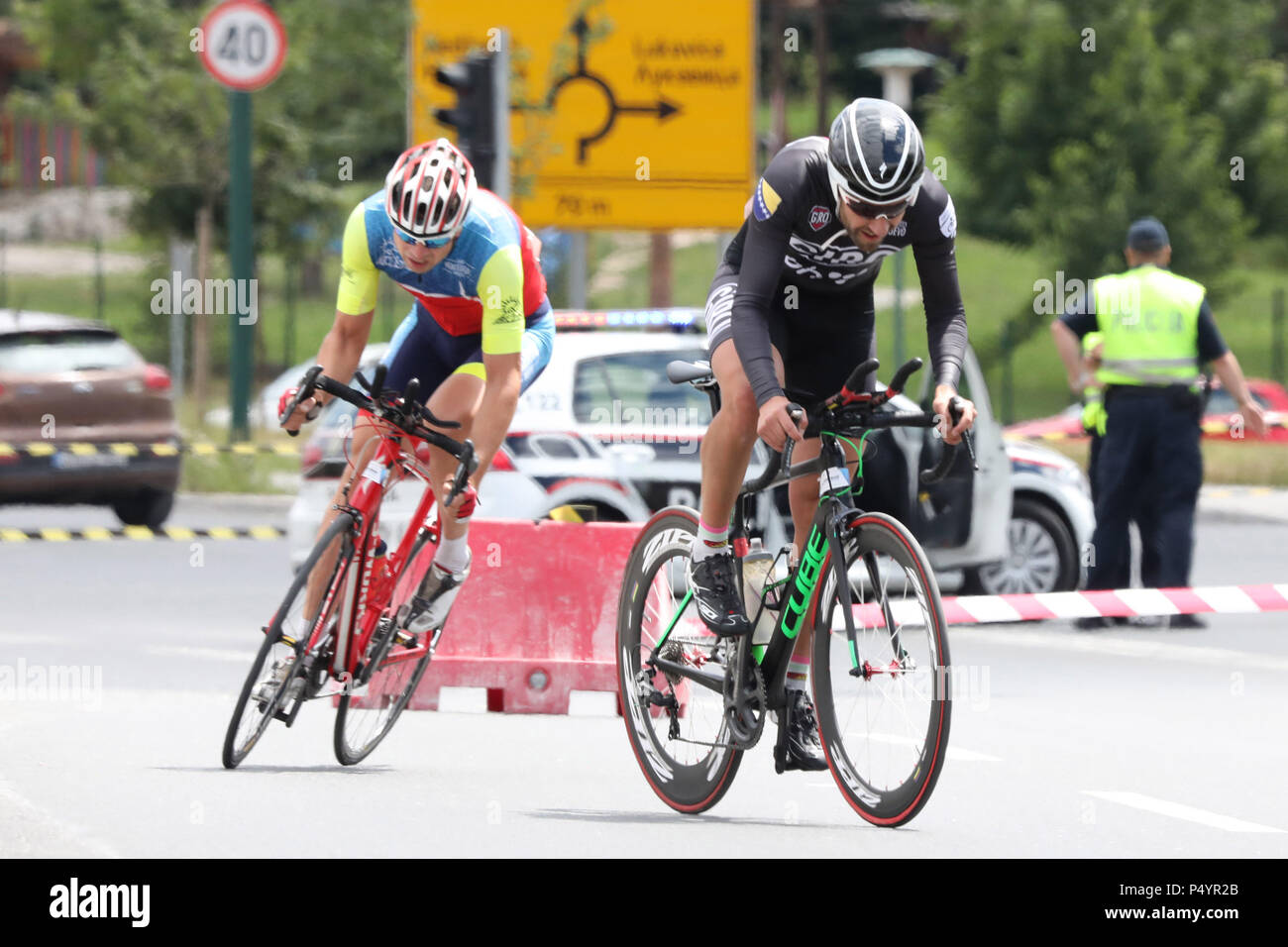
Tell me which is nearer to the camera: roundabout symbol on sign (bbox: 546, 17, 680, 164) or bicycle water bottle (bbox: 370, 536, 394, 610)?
bicycle water bottle (bbox: 370, 536, 394, 610)

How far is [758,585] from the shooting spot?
6.94 meters

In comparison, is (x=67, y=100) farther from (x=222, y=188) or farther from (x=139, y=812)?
(x=139, y=812)

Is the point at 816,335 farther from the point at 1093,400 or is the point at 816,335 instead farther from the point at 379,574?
the point at 1093,400

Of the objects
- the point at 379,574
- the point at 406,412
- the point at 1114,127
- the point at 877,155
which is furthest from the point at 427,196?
the point at 1114,127

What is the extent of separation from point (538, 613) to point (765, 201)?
3.49m

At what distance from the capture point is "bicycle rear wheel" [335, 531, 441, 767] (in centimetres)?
796

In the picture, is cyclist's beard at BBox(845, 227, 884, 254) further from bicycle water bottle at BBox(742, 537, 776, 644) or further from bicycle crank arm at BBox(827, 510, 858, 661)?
bicycle water bottle at BBox(742, 537, 776, 644)

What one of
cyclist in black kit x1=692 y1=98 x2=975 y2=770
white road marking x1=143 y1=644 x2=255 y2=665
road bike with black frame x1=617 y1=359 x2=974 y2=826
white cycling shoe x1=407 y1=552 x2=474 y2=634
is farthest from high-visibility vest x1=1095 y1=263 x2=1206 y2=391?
cyclist in black kit x1=692 y1=98 x2=975 y2=770

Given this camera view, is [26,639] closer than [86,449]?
Yes

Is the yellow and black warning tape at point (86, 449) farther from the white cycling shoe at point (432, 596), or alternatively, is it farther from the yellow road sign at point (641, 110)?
the white cycling shoe at point (432, 596)

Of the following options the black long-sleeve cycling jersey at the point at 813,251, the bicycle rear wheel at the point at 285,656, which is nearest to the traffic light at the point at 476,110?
the bicycle rear wheel at the point at 285,656

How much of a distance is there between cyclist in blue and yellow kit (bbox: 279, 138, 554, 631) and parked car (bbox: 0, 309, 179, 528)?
1013 centimetres

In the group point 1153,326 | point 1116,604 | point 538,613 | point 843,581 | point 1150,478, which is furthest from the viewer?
point 1150,478

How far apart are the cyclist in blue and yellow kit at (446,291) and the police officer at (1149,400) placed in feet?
18.6
